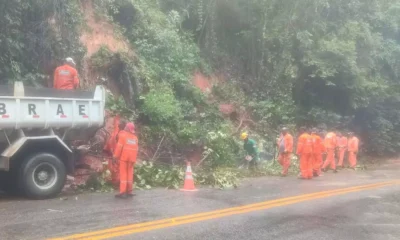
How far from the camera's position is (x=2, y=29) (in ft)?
40.5

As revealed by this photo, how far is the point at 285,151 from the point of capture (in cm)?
1677

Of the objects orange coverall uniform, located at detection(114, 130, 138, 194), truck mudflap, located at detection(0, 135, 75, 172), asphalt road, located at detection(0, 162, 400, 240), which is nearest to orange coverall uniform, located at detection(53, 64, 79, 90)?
truck mudflap, located at detection(0, 135, 75, 172)

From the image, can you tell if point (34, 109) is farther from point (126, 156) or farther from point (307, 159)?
point (307, 159)

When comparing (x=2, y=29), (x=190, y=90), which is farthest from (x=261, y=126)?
(x=2, y=29)

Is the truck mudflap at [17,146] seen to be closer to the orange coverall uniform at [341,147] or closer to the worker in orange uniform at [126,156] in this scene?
the worker in orange uniform at [126,156]

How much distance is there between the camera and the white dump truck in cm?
911

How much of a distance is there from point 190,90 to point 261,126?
3991 millimetres

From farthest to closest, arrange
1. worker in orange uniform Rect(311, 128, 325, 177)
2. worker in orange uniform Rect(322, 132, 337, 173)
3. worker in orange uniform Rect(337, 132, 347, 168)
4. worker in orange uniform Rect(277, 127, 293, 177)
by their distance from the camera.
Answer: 1. worker in orange uniform Rect(337, 132, 347, 168)
2. worker in orange uniform Rect(322, 132, 337, 173)
3. worker in orange uniform Rect(277, 127, 293, 177)
4. worker in orange uniform Rect(311, 128, 325, 177)

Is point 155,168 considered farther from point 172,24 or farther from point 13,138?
point 172,24

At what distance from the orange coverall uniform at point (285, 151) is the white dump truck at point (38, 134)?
7.86 m

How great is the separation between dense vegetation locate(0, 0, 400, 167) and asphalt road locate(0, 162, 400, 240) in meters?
4.80

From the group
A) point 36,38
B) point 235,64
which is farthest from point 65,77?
point 235,64

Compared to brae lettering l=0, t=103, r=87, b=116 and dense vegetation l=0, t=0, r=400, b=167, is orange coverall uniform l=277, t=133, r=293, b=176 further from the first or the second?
brae lettering l=0, t=103, r=87, b=116

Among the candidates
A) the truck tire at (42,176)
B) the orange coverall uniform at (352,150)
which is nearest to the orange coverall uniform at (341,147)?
the orange coverall uniform at (352,150)
